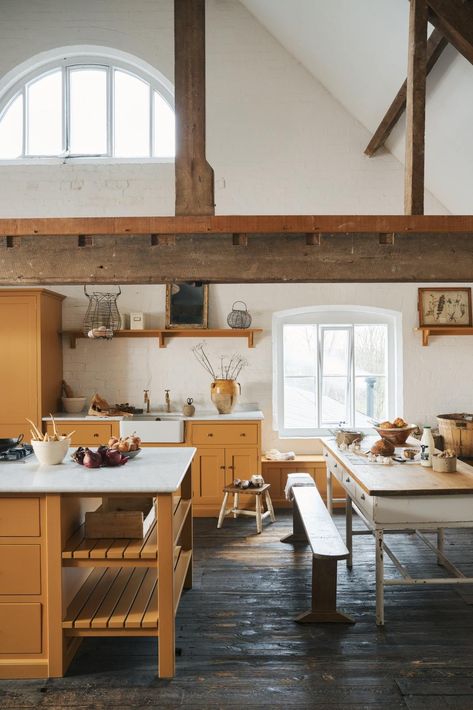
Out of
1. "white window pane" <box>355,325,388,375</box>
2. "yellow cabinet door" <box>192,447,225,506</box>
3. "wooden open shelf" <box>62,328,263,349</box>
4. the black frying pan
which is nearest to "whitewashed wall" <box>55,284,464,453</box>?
"wooden open shelf" <box>62,328,263,349</box>

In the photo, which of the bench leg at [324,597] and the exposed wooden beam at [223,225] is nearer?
the exposed wooden beam at [223,225]

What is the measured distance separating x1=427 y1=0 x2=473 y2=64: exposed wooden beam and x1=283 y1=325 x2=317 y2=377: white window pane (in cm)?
330

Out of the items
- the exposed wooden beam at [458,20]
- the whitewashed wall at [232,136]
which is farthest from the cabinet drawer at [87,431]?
the exposed wooden beam at [458,20]

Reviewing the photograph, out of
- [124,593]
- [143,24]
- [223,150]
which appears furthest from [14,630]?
[143,24]

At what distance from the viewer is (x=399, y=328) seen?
602 centimetres

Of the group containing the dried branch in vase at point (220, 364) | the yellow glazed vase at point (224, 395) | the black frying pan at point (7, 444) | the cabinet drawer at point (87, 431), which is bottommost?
the cabinet drawer at point (87, 431)

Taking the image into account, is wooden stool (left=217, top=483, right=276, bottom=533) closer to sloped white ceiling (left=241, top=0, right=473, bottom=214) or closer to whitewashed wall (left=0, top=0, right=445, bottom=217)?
whitewashed wall (left=0, top=0, right=445, bottom=217)

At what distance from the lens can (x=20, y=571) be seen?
8.87ft

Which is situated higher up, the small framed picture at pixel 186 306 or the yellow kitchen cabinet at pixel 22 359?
the small framed picture at pixel 186 306

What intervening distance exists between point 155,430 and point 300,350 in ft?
6.63

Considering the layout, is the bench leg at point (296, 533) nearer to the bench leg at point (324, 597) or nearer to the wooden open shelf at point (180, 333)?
the bench leg at point (324, 597)

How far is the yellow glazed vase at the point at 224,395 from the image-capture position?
18.5ft

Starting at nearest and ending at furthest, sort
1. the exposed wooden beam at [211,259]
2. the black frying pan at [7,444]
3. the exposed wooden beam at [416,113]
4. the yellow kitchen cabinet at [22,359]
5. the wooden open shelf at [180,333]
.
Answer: the exposed wooden beam at [211,259] < the exposed wooden beam at [416,113] < the black frying pan at [7,444] < the yellow kitchen cabinet at [22,359] < the wooden open shelf at [180,333]

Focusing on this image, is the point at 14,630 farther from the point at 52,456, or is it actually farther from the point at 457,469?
the point at 457,469
